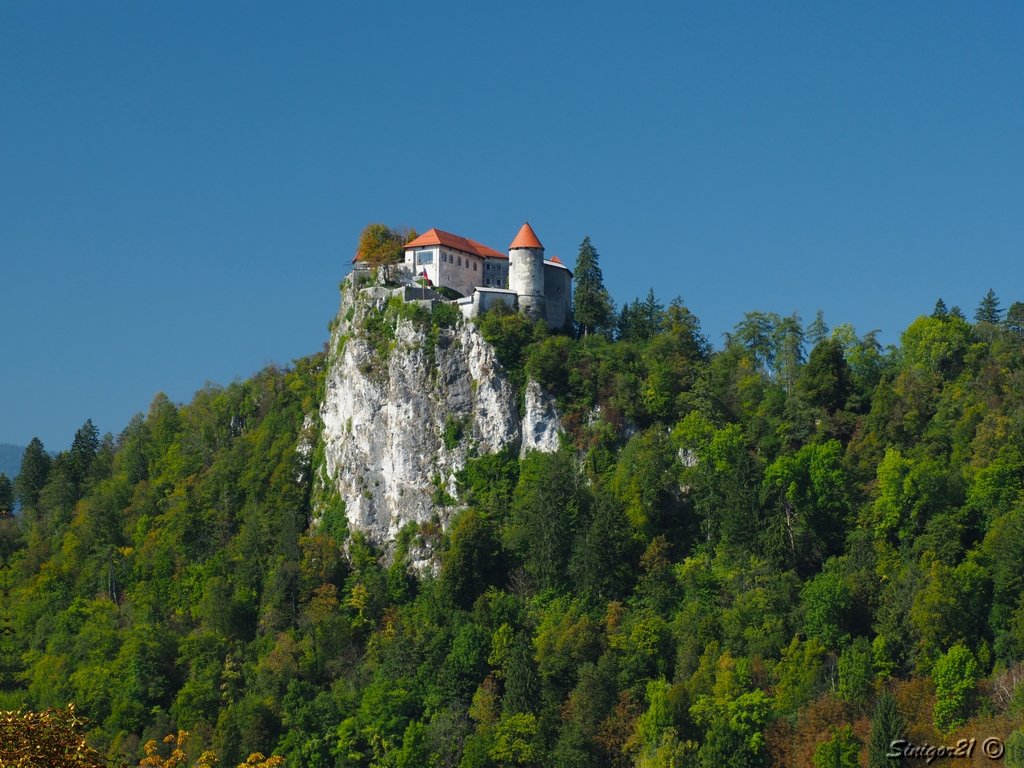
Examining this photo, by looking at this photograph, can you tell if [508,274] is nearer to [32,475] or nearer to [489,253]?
[489,253]

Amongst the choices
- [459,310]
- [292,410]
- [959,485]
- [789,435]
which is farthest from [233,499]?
[959,485]

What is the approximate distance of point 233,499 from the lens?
7875 centimetres

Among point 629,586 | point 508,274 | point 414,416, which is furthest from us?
point 508,274

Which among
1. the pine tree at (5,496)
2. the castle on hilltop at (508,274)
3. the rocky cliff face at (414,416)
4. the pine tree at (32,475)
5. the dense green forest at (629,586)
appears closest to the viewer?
the dense green forest at (629,586)

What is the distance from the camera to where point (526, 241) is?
7338 cm

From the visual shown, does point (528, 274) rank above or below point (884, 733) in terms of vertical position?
above

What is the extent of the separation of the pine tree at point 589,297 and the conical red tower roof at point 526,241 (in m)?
3.22

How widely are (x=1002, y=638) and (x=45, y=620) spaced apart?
5304 cm

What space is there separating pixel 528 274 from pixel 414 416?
10312 millimetres

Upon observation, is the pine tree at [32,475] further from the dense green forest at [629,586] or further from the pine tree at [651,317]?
the pine tree at [651,317]

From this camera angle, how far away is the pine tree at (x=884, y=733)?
49.2 m

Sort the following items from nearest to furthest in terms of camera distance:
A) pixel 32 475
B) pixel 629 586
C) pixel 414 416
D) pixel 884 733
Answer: pixel 884 733 < pixel 629 586 < pixel 414 416 < pixel 32 475

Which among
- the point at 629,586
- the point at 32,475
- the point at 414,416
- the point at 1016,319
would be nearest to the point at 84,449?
the point at 32,475

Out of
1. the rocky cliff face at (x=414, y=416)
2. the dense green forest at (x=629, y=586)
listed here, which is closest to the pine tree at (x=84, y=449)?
the dense green forest at (x=629, y=586)
